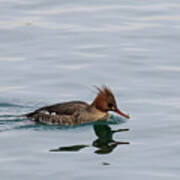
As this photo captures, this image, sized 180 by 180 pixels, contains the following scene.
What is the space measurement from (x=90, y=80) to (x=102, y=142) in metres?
2.82

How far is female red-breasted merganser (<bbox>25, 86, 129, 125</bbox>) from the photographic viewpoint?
14.4 meters

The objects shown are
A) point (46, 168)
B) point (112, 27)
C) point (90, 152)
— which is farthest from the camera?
point (112, 27)

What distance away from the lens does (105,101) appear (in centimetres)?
1467

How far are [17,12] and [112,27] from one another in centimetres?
238

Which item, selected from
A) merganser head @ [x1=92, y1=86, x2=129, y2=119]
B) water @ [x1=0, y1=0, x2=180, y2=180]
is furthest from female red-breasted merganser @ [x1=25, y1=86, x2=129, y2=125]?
water @ [x1=0, y1=0, x2=180, y2=180]

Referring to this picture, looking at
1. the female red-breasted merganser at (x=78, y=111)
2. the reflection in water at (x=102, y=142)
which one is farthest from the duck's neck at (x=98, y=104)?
the reflection in water at (x=102, y=142)

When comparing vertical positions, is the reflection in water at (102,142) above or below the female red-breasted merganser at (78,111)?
below

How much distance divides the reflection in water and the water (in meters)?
0.02

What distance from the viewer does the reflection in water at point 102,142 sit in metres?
12.6

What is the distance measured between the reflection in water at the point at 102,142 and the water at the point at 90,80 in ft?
0.06

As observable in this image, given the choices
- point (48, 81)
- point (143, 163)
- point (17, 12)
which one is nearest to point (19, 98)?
point (48, 81)

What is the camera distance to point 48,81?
51.8 feet

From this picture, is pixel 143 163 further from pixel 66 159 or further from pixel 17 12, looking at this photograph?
pixel 17 12

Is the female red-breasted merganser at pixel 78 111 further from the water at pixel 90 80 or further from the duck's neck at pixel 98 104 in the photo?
the water at pixel 90 80
